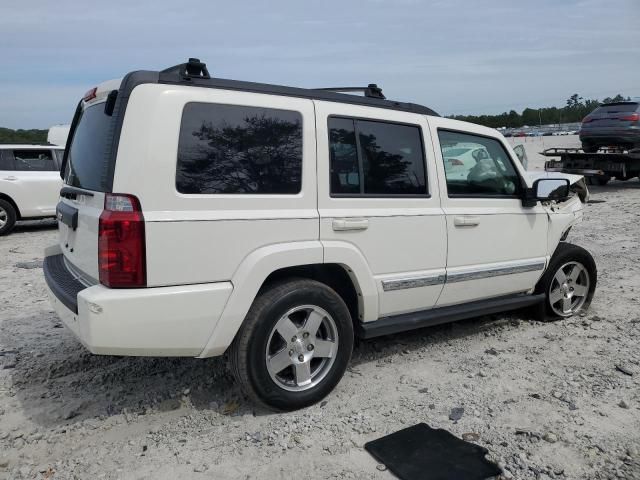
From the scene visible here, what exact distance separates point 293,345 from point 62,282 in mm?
1488

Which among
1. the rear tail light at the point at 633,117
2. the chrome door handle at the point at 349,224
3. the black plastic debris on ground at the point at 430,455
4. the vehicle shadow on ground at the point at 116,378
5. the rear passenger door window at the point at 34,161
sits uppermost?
Answer: the rear tail light at the point at 633,117

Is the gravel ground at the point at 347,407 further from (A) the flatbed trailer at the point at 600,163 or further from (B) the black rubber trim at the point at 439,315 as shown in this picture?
(A) the flatbed trailer at the point at 600,163

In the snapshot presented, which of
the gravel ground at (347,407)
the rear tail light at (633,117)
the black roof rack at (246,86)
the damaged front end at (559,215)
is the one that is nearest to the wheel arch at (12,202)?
the gravel ground at (347,407)

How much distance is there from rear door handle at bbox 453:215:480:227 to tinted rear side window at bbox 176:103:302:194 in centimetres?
133


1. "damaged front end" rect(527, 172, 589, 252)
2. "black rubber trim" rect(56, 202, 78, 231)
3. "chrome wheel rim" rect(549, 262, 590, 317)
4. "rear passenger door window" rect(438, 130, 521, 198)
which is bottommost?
"chrome wheel rim" rect(549, 262, 590, 317)

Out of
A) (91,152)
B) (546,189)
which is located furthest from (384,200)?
(91,152)

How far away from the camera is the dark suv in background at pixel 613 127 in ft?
44.0

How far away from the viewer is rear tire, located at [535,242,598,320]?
4910 millimetres

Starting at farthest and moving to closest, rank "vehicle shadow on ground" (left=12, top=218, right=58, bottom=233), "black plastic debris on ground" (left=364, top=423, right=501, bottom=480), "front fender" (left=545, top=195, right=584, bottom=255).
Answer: "vehicle shadow on ground" (left=12, top=218, right=58, bottom=233)
"front fender" (left=545, top=195, right=584, bottom=255)
"black plastic debris on ground" (left=364, top=423, right=501, bottom=480)

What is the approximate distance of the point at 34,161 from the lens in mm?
10695

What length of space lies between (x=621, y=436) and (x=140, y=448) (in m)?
2.71

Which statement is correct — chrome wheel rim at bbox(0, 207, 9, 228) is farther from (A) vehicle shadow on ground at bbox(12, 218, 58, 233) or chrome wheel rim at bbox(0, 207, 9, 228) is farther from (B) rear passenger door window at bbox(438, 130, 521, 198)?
(B) rear passenger door window at bbox(438, 130, 521, 198)

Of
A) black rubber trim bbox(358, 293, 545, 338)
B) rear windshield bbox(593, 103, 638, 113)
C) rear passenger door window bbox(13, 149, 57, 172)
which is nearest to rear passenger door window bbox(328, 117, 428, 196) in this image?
black rubber trim bbox(358, 293, 545, 338)

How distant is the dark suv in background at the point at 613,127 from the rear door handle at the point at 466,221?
37.6 feet
